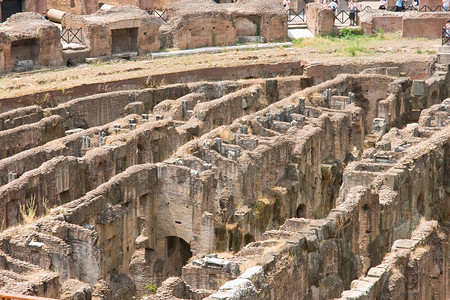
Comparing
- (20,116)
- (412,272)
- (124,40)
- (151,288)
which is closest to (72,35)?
(124,40)

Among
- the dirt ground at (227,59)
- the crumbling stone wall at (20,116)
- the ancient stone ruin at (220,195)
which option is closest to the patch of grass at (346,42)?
the dirt ground at (227,59)

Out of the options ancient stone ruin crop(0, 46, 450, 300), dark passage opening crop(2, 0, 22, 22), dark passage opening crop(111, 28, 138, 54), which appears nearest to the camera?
ancient stone ruin crop(0, 46, 450, 300)

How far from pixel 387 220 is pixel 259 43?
25167mm

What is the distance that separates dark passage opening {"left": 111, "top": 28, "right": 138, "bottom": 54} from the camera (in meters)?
52.6

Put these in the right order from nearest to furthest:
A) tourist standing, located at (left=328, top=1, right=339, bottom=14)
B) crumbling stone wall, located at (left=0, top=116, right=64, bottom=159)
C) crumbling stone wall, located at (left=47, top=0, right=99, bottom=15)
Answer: crumbling stone wall, located at (left=0, top=116, right=64, bottom=159)
crumbling stone wall, located at (left=47, top=0, right=99, bottom=15)
tourist standing, located at (left=328, top=1, right=339, bottom=14)

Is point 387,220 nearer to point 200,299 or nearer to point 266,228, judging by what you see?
point 266,228

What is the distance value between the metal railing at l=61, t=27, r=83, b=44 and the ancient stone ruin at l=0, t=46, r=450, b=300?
22.1ft

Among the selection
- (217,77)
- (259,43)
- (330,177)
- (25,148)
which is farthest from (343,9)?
(25,148)

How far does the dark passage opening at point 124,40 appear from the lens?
52562mm

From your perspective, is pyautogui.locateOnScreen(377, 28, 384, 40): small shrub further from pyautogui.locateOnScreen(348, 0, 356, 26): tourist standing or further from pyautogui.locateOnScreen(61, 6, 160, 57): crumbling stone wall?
pyautogui.locateOnScreen(61, 6, 160, 57): crumbling stone wall

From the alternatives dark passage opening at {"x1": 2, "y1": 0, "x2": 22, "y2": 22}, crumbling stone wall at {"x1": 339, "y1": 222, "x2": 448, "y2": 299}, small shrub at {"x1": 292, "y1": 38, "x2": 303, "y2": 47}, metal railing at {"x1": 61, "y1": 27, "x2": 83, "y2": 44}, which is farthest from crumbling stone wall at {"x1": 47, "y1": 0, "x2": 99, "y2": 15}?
crumbling stone wall at {"x1": 339, "y1": 222, "x2": 448, "y2": 299}

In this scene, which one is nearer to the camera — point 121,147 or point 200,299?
point 200,299

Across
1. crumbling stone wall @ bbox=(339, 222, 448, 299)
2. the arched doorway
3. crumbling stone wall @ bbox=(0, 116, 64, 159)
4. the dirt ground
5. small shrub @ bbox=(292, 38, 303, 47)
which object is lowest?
the arched doorway

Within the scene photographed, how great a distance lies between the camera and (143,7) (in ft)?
189
